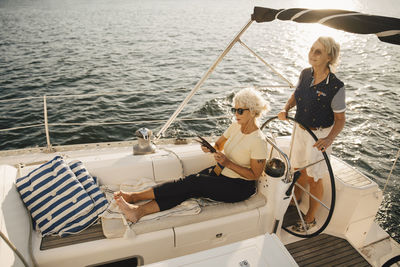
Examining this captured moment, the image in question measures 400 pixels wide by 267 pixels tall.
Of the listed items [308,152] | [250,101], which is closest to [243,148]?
[250,101]

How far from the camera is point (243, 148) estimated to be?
199cm

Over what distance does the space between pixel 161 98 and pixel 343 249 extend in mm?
6309

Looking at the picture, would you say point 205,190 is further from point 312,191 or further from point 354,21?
point 354,21

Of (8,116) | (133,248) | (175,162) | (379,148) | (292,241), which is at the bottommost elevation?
(8,116)

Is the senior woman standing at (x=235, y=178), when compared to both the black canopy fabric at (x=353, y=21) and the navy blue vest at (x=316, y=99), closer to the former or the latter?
the navy blue vest at (x=316, y=99)

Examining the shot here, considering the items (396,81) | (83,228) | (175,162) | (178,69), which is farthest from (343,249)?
(396,81)

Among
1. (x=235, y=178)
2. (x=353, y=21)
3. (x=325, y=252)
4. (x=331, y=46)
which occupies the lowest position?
(x=325, y=252)

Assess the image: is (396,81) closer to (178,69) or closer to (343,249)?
(178,69)

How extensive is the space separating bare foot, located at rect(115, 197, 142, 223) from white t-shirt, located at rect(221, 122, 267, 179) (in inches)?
28.3

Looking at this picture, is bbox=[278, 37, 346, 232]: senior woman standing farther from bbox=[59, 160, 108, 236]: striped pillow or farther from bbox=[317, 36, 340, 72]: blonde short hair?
bbox=[59, 160, 108, 236]: striped pillow

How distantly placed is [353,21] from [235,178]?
49.9 inches

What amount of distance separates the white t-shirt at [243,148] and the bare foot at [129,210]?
72cm

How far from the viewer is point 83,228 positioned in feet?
5.71

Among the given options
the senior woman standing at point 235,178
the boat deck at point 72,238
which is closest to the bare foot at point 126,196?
the senior woman standing at point 235,178
